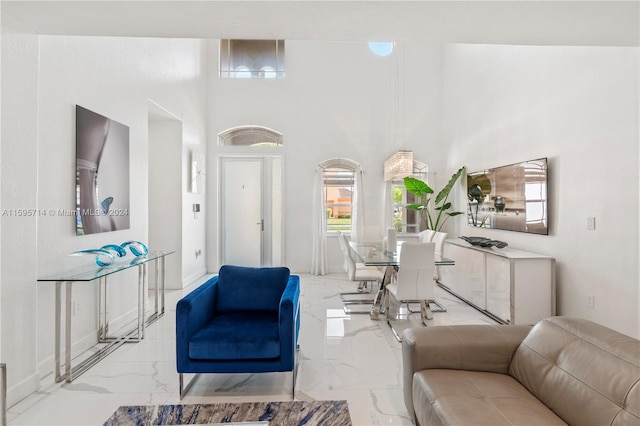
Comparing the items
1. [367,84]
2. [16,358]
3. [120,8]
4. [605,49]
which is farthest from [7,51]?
[367,84]

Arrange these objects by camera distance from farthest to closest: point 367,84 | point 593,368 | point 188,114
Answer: point 367,84 → point 188,114 → point 593,368

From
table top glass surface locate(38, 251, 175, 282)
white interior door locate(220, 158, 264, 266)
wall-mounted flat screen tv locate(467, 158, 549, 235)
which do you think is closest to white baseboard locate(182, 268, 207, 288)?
white interior door locate(220, 158, 264, 266)

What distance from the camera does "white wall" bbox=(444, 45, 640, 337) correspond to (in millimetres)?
2848

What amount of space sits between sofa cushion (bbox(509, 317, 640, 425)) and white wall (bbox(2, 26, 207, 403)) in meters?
3.10

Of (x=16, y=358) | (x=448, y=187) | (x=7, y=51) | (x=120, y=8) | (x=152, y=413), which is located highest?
Result: (x=120, y=8)

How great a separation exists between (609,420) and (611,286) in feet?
7.60

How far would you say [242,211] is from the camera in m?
6.53

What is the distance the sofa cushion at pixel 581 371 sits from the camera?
4.11ft

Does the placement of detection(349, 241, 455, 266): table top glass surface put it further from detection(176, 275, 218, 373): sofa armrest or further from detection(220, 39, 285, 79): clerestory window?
detection(220, 39, 285, 79): clerestory window

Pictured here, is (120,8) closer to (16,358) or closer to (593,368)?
(16,358)

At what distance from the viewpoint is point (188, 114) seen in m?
5.36

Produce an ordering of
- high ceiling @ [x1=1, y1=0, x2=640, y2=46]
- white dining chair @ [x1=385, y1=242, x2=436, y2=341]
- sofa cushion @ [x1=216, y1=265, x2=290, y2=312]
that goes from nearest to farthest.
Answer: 1. high ceiling @ [x1=1, y1=0, x2=640, y2=46]
2. sofa cushion @ [x1=216, y1=265, x2=290, y2=312]
3. white dining chair @ [x1=385, y1=242, x2=436, y2=341]

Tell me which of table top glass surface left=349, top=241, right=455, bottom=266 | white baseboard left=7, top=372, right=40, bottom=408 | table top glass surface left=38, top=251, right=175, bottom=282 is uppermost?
table top glass surface left=38, top=251, right=175, bottom=282

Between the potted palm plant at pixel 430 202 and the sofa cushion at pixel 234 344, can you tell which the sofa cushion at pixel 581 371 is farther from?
the potted palm plant at pixel 430 202
